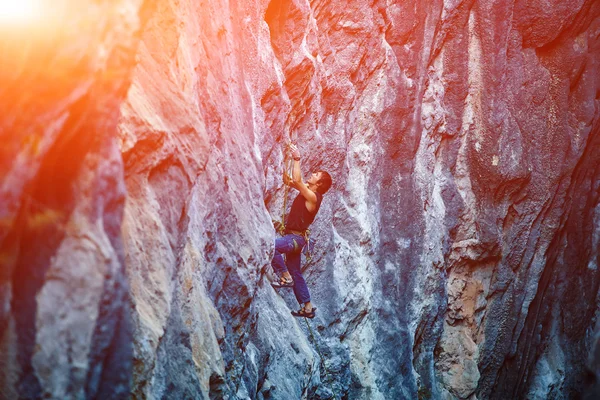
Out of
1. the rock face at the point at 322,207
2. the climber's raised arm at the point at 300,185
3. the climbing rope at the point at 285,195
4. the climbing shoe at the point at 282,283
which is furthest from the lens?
the climbing rope at the point at 285,195

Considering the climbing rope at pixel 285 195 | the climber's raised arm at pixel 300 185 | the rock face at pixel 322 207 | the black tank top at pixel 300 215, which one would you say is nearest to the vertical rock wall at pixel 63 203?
the rock face at pixel 322 207

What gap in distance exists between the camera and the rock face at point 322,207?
3602 mm

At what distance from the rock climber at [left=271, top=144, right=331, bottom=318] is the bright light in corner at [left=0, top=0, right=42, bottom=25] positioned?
4726 millimetres

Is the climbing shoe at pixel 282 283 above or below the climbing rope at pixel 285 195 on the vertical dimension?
below

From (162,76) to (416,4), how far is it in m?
7.08

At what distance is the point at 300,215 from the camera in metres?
8.31

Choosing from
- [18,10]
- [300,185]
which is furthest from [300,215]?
[18,10]

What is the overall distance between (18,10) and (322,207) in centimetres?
682

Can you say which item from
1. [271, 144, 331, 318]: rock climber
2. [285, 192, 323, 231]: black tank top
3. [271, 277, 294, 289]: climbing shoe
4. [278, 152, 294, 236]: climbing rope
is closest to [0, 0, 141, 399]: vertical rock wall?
[271, 144, 331, 318]: rock climber

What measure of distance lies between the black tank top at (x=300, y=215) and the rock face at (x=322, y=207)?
0.52m

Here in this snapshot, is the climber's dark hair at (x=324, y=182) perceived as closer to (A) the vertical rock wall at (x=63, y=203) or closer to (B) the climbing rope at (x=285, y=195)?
(B) the climbing rope at (x=285, y=195)

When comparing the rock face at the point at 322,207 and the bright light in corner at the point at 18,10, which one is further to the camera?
the rock face at the point at 322,207

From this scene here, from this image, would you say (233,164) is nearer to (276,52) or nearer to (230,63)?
(230,63)

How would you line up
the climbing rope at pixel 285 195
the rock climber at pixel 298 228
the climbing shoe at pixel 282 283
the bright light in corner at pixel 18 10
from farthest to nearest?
the climbing rope at pixel 285 195 < the climbing shoe at pixel 282 283 < the rock climber at pixel 298 228 < the bright light in corner at pixel 18 10
